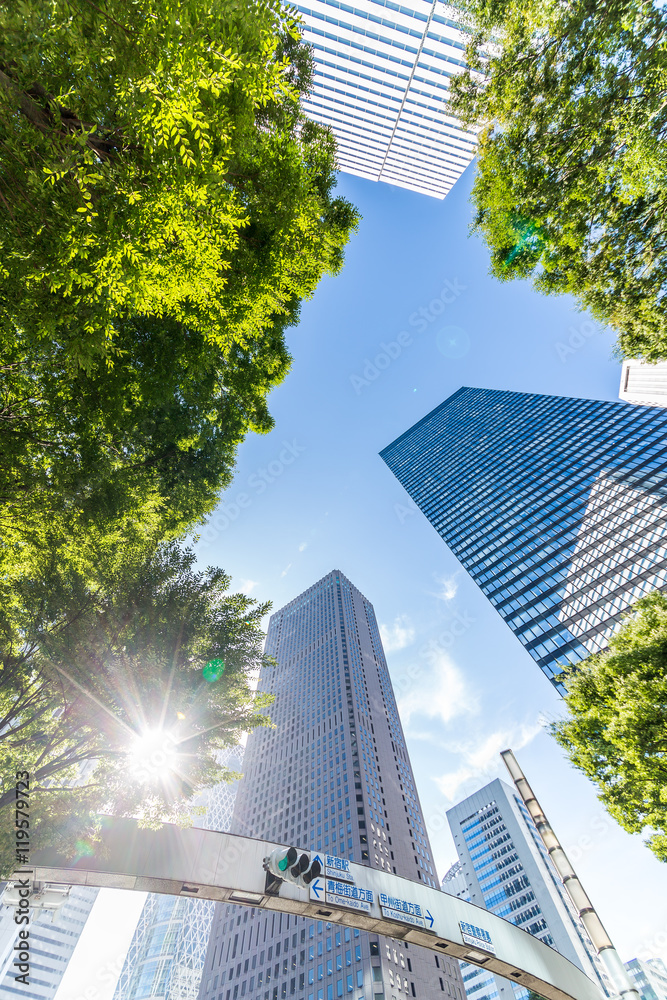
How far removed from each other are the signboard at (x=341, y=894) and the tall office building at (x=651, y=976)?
15832cm

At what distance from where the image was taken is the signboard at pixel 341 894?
884cm

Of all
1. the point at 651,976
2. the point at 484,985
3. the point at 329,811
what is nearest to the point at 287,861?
the point at 329,811

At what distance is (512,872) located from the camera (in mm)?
87688

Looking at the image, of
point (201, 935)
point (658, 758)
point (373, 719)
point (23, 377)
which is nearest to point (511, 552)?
point (373, 719)

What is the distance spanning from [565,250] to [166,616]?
11416mm

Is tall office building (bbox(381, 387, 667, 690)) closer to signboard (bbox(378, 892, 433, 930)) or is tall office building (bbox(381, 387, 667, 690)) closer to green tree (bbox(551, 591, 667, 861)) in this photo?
green tree (bbox(551, 591, 667, 861))

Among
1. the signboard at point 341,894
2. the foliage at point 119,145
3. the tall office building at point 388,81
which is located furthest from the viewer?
the tall office building at point 388,81

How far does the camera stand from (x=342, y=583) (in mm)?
A: 115562

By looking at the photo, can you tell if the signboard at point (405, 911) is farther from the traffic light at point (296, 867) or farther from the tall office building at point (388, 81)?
the tall office building at point (388, 81)

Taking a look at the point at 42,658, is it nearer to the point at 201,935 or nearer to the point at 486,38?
the point at 486,38

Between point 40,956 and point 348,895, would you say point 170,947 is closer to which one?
point 40,956

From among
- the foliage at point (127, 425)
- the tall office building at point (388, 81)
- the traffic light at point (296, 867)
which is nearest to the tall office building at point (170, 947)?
the traffic light at point (296, 867)

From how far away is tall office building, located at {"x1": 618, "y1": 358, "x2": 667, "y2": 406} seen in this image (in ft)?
163

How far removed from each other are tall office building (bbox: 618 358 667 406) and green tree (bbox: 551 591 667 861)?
49.0m
